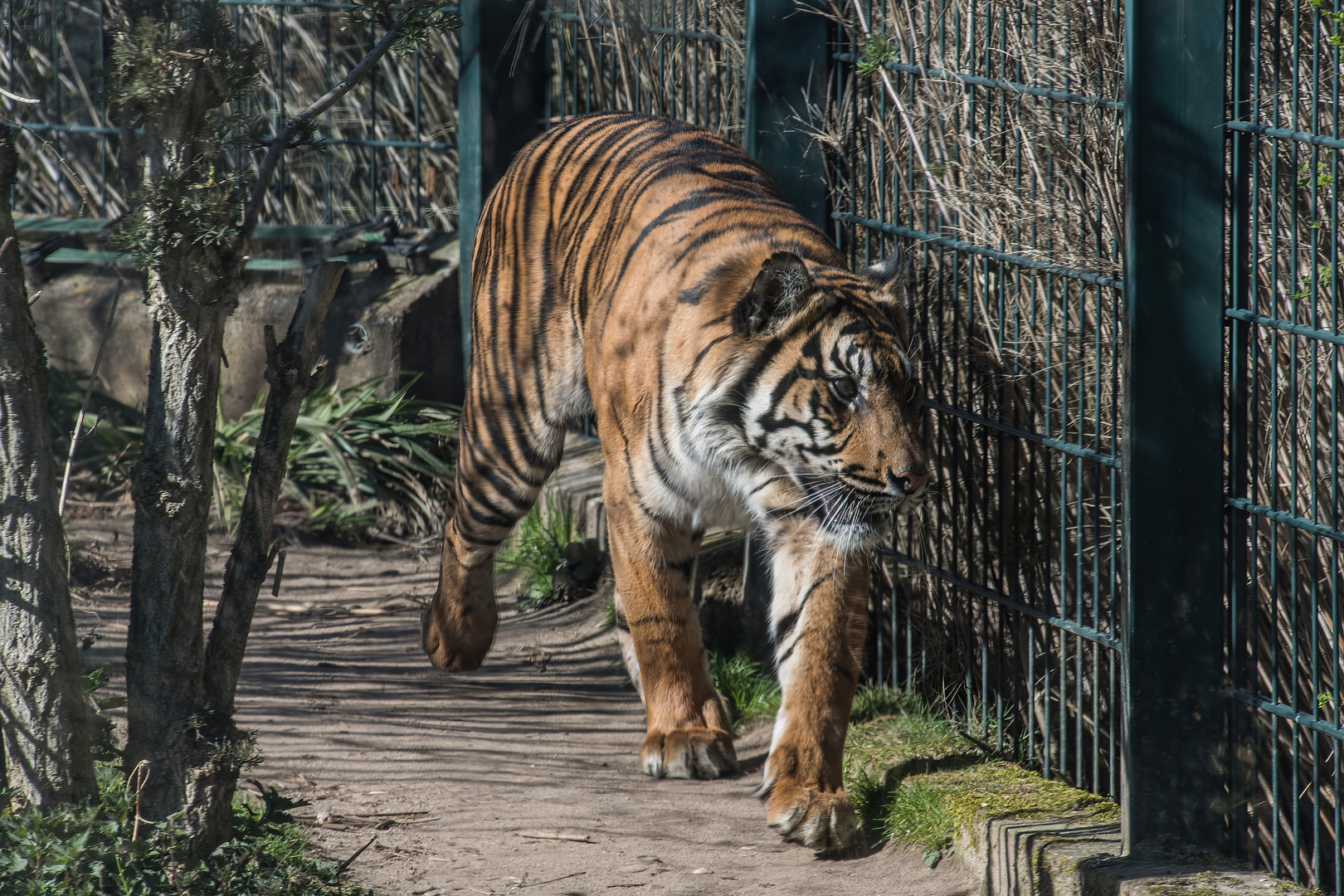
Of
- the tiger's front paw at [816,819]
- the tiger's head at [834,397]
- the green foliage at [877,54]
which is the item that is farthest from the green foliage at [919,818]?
the green foliage at [877,54]

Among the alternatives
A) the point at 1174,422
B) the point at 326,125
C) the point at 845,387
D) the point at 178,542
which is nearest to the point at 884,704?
the point at 845,387

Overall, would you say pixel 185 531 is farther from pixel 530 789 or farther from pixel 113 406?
pixel 113 406

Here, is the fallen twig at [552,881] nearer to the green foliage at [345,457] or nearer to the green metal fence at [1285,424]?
the green metal fence at [1285,424]

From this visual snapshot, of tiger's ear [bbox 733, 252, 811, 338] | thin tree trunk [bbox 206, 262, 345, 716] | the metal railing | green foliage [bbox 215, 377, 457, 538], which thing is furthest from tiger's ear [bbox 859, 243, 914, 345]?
green foliage [bbox 215, 377, 457, 538]

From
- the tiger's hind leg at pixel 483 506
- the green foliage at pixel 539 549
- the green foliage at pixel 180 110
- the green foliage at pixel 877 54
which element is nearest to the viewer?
the green foliage at pixel 180 110

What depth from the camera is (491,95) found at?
5703 mm

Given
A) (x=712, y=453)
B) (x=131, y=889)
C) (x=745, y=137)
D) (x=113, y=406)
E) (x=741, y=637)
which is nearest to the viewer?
(x=131, y=889)

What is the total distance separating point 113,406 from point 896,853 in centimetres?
442

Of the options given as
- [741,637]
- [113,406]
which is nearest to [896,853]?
[741,637]

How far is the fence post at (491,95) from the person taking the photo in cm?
569

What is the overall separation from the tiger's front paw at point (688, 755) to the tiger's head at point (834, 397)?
671 millimetres

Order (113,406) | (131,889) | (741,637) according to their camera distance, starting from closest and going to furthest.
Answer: (131,889)
(741,637)
(113,406)

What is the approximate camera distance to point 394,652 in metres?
4.59

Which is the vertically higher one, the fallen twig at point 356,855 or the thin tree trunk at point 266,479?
the thin tree trunk at point 266,479
